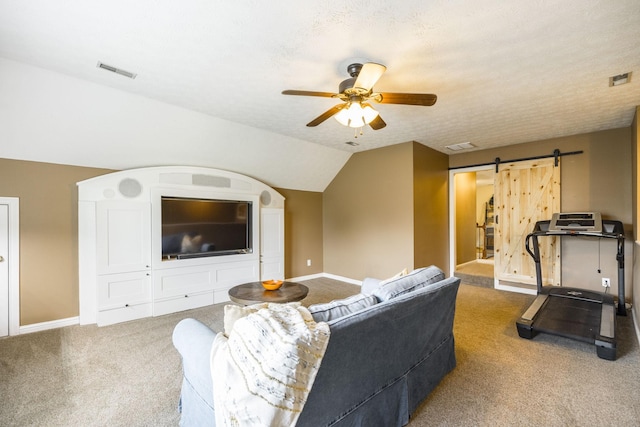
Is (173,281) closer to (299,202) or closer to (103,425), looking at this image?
(103,425)

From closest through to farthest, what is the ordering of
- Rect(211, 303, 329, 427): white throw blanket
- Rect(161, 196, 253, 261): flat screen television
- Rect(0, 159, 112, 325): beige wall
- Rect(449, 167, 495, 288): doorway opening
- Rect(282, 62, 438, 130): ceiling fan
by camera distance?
Rect(211, 303, 329, 427): white throw blanket
Rect(282, 62, 438, 130): ceiling fan
Rect(0, 159, 112, 325): beige wall
Rect(161, 196, 253, 261): flat screen television
Rect(449, 167, 495, 288): doorway opening

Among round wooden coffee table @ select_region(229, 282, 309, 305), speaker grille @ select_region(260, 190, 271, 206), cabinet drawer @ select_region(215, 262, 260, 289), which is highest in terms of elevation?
speaker grille @ select_region(260, 190, 271, 206)

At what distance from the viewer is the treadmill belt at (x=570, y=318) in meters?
2.92

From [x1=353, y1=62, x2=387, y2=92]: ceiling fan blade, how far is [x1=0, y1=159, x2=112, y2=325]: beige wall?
364 centimetres

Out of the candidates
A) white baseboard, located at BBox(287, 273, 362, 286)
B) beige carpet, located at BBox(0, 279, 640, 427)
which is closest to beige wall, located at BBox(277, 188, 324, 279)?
white baseboard, located at BBox(287, 273, 362, 286)

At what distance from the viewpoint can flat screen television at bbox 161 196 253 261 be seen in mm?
4141

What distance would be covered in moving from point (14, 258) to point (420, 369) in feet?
14.2

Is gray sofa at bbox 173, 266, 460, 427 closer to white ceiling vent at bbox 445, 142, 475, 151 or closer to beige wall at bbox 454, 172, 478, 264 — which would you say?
white ceiling vent at bbox 445, 142, 475, 151

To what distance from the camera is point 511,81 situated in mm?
2770

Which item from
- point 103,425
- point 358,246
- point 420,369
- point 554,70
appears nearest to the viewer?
point 103,425

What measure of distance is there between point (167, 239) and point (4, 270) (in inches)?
64.0

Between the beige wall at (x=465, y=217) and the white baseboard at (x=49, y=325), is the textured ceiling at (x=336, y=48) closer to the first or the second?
the white baseboard at (x=49, y=325)

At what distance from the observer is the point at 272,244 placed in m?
5.27

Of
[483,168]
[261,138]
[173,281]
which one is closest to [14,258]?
[173,281]
